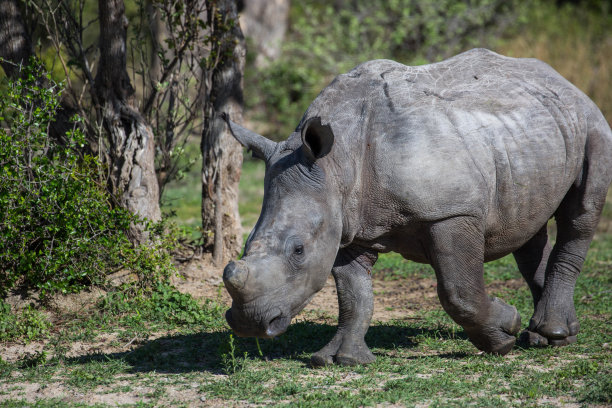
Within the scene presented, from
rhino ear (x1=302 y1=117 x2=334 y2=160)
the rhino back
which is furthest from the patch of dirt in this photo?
rhino ear (x1=302 y1=117 x2=334 y2=160)

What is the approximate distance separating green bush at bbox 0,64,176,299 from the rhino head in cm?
200

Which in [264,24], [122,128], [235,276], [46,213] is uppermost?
[264,24]

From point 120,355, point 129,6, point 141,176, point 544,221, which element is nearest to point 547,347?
point 544,221

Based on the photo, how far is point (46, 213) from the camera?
19.7ft

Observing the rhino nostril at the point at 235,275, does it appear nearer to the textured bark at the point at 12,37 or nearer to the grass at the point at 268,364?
the grass at the point at 268,364

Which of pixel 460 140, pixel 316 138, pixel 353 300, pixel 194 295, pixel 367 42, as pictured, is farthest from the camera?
pixel 367 42

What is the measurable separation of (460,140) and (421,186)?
0.45 m

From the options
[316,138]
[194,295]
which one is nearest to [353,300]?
[316,138]

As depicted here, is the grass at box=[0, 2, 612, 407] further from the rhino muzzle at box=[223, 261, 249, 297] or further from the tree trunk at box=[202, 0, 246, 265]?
the tree trunk at box=[202, 0, 246, 265]

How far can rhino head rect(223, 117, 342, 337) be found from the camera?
445cm

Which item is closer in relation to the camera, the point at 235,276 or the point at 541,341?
the point at 235,276

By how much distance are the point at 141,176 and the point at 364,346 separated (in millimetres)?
2803

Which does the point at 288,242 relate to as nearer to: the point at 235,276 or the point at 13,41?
the point at 235,276

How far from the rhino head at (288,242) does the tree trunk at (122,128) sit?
7.60ft
